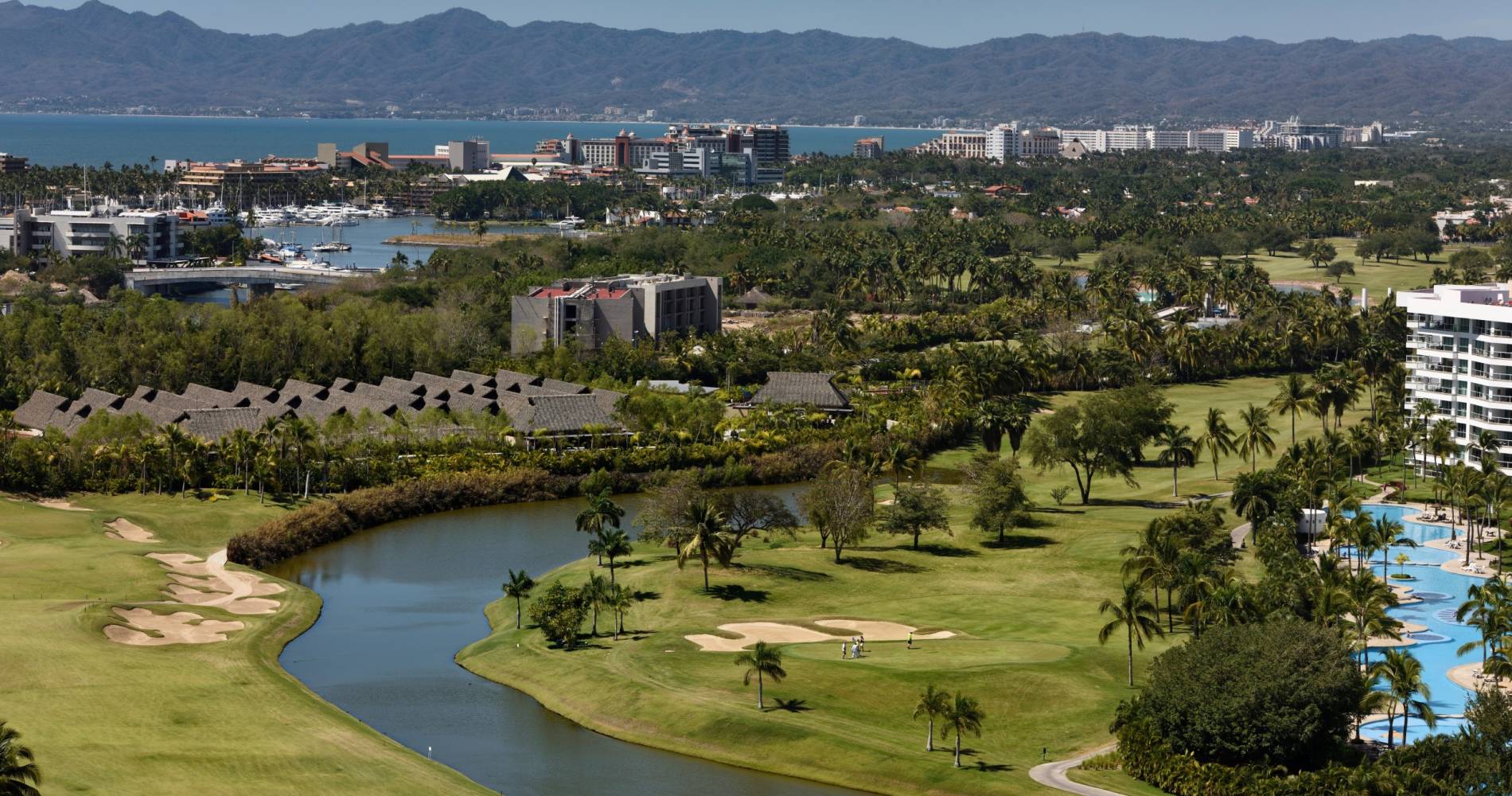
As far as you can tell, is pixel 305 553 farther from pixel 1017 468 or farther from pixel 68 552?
pixel 1017 468

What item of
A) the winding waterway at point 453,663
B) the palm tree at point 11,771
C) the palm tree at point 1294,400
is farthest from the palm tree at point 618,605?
the palm tree at point 1294,400

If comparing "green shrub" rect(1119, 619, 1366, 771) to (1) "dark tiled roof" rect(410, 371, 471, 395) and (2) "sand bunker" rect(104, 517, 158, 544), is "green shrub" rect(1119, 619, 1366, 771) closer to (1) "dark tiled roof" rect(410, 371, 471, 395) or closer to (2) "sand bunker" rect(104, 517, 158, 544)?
(2) "sand bunker" rect(104, 517, 158, 544)

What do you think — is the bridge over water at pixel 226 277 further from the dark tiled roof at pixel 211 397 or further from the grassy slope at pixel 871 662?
the grassy slope at pixel 871 662

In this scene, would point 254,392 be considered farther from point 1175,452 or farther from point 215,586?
point 1175,452

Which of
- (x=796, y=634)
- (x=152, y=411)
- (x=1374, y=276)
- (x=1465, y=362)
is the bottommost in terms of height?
(x=796, y=634)

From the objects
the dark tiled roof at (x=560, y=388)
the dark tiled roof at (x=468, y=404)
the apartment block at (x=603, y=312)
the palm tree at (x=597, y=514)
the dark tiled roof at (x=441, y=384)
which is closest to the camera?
the palm tree at (x=597, y=514)

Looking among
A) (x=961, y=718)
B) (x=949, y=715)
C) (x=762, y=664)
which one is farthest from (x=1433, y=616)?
(x=762, y=664)
